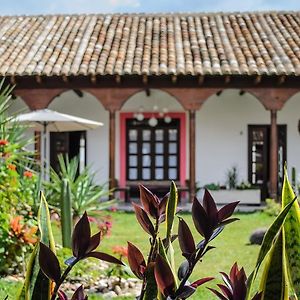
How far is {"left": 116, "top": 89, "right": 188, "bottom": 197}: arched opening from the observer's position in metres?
16.6

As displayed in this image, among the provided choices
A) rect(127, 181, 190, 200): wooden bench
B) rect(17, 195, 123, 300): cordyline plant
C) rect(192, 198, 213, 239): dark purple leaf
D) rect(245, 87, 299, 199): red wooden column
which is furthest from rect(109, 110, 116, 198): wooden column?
Result: rect(192, 198, 213, 239): dark purple leaf

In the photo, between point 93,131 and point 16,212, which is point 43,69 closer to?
point 93,131

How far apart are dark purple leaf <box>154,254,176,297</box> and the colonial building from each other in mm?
13016

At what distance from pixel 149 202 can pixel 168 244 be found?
0.15 meters

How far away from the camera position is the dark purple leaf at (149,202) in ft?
5.65

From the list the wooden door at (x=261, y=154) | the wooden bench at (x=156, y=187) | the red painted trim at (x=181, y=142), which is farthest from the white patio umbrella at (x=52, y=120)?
the wooden door at (x=261, y=154)

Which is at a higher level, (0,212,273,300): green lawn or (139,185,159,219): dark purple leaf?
(139,185,159,219): dark purple leaf

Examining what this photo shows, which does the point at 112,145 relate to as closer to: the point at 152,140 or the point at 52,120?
the point at 152,140

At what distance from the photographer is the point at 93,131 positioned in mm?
16734

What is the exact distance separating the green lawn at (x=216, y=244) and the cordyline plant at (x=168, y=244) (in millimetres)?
3631

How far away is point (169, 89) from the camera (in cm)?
1511

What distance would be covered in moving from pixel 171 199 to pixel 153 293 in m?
0.25


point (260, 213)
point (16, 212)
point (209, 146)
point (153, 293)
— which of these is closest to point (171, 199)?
point (153, 293)

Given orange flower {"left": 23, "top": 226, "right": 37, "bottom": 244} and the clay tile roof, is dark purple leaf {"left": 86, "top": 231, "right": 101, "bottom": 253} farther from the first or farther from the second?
the clay tile roof
